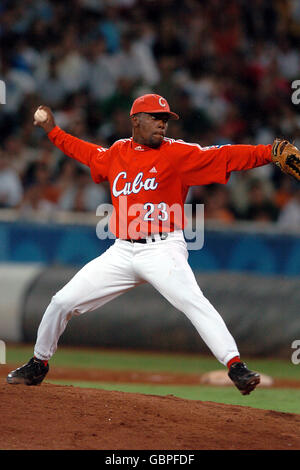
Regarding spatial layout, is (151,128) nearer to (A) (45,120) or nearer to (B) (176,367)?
(A) (45,120)

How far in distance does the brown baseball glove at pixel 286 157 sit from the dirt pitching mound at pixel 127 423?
5.58ft

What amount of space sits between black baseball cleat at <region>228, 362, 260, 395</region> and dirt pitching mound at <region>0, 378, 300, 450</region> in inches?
9.4

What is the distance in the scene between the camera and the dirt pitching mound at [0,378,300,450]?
4.84 metres

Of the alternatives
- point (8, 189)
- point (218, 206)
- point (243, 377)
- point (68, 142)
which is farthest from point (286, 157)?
point (8, 189)

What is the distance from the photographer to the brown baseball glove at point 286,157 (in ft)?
18.1

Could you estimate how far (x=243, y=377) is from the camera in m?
5.42

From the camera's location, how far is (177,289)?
5.64 m

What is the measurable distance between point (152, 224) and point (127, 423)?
1.41 m

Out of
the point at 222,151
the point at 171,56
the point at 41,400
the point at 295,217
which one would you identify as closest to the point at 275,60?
the point at 171,56

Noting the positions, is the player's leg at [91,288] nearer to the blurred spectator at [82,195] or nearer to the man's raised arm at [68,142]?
the man's raised arm at [68,142]

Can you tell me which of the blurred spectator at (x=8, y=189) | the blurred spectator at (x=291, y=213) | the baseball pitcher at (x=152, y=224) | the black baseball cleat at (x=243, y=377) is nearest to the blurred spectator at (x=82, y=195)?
the blurred spectator at (x=8, y=189)

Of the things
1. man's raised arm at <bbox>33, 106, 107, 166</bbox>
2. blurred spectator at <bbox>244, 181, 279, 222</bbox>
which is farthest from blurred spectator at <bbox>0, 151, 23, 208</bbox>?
man's raised arm at <bbox>33, 106, 107, 166</bbox>

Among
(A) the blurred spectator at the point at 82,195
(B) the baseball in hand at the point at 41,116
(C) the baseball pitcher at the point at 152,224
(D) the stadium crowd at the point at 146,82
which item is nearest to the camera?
(C) the baseball pitcher at the point at 152,224

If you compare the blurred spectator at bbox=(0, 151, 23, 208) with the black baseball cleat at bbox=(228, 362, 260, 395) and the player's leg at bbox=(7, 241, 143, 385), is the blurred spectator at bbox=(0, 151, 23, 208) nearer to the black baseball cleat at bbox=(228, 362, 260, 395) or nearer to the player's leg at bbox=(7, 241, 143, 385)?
the player's leg at bbox=(7, 241, 143, 385)
